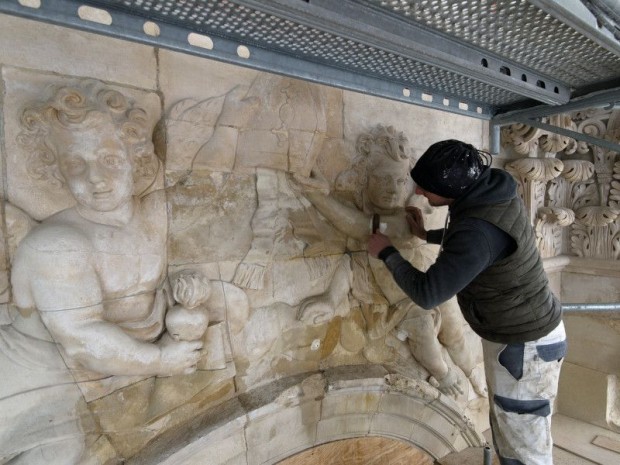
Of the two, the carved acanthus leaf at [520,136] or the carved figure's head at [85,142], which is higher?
the carved acanthus leaf at [520,136]

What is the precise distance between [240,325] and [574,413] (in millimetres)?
3326

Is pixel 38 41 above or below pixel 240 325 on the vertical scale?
above

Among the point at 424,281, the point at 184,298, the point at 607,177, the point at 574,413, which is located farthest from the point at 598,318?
the point at 184,298

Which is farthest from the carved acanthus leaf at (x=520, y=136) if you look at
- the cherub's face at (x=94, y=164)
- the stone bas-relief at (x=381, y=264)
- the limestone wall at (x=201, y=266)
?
the cherub's face at (x=94, y=164)

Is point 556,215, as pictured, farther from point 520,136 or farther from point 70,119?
point 70,119

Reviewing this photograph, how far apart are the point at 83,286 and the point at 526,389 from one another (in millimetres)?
1698

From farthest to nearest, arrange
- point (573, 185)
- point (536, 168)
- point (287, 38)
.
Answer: point (573, 185), point (536, 168), point (287, 38)

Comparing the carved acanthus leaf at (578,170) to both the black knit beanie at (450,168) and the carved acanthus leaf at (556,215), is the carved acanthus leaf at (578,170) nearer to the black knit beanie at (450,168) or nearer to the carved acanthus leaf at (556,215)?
the carved acanthus leaf at (556,215)

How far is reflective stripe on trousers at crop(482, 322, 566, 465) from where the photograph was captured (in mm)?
1538

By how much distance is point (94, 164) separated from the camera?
3.60 feet

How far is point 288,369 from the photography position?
1.73 meters

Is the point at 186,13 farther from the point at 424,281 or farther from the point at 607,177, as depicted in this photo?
the point at 607,177

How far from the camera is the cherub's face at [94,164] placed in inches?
42.7

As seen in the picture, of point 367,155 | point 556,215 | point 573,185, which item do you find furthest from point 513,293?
point 573,185
